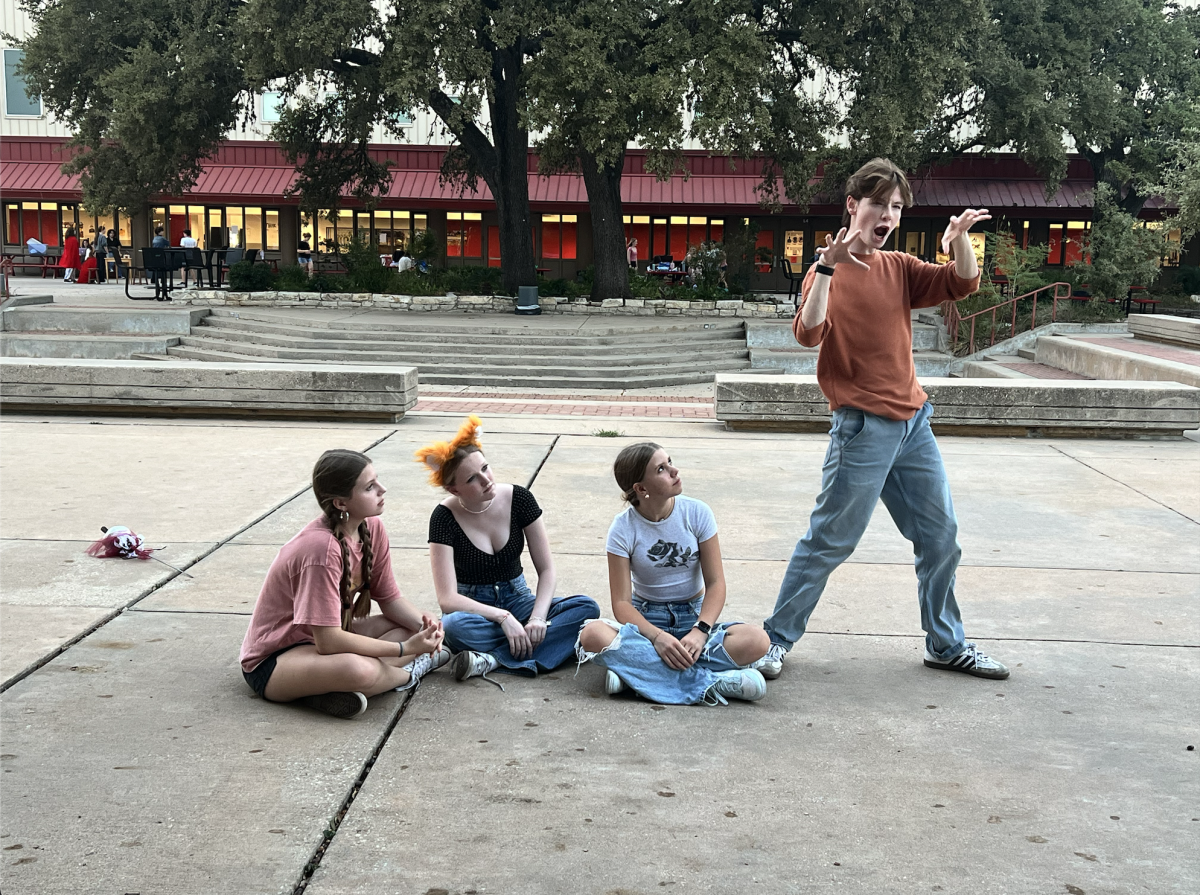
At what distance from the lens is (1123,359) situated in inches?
594

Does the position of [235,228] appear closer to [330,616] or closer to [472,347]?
[472,347]

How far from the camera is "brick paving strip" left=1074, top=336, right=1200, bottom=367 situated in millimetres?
17750

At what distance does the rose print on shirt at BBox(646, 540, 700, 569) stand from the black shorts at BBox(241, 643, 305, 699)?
134 cm

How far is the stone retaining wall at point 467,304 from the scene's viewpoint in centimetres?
2470

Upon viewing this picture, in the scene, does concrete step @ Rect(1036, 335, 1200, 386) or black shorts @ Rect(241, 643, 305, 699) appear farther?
concrete step @ Rect(1036, 335, 1200, 386)

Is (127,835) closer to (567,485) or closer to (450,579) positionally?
(450,579)

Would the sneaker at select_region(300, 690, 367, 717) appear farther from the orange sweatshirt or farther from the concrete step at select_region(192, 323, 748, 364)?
the concrete step at select_region(192, 323, 748, 364)

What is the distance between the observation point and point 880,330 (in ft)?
14.9

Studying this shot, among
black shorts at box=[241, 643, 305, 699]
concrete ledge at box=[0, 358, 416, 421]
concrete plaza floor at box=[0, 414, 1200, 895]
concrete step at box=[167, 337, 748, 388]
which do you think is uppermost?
concrete ledge at box=[0, 358, 416, 421]

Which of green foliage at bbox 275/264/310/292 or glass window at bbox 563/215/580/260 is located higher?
glass window at bbox 563/215/580/260

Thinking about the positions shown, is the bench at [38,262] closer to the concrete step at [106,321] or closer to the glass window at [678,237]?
the concrete step at [106,321]

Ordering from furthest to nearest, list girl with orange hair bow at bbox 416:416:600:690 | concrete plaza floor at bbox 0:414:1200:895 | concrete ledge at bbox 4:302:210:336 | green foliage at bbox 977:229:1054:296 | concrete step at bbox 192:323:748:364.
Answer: green foliage at bbox 977:229:1054:296 < concrete ledge at bbox 4:302:210:336 < concrete step at bbox 192:323:748:364 < girl with orange hair bow at bbox 416:416:600:690 < concrete plaza floor at bbox 0:414:1200:895

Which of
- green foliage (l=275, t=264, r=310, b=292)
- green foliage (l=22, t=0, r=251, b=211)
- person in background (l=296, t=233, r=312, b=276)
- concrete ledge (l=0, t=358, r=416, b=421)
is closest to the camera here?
concrete ledge (l=0, t=358, r=416, b=421)

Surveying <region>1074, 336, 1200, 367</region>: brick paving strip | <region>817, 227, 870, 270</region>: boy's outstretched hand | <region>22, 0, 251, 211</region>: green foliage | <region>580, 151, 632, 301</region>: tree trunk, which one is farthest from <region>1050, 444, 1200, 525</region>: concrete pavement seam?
<region>22, 0, 251, 211</region>: green foliage
